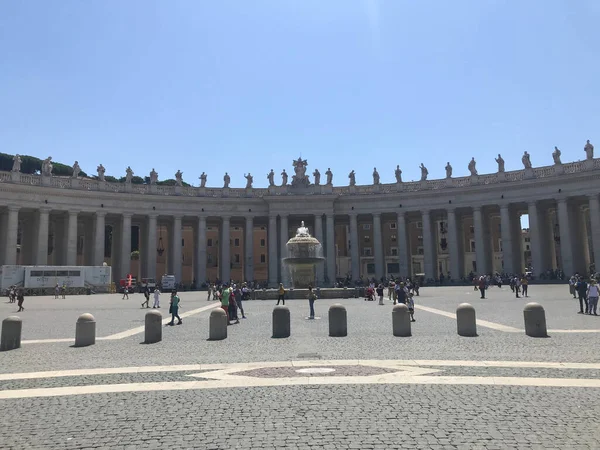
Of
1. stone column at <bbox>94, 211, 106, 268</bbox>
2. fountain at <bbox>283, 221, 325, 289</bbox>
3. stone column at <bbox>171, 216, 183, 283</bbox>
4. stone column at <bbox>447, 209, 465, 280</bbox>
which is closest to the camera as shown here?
fountain at <bbox>283, 221, 325, 289</bbox>

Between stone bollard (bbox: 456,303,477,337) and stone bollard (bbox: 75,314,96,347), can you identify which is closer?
stone bollard (bbox: 75,314,96,347)

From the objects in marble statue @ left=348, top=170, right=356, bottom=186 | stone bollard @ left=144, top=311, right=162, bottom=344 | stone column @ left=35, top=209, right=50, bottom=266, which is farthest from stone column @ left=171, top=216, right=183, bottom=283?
stone bollard @ left=144, top=311, right=162, bottom=344

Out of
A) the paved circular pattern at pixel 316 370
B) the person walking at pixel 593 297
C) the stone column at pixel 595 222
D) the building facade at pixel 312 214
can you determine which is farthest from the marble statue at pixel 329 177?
the paved circular pattern at pixel 316 370

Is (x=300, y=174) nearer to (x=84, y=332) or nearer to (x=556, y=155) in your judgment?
(x=556, y=155)

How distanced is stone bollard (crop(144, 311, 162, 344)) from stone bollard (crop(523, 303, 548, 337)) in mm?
12298

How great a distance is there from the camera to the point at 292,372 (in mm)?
11211

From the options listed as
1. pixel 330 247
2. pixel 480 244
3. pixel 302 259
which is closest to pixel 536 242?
pixel 480 244

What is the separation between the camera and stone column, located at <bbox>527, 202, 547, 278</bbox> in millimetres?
62156

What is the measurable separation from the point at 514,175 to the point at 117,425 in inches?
2604

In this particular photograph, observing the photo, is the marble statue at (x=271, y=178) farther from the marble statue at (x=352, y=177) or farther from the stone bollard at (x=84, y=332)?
the stone bollard at (x=84, y=332)

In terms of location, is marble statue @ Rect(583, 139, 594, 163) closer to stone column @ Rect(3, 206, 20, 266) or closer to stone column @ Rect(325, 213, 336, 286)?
stone column @ Rect(325, 213, 336, 286)

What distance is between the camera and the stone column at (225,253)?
2766 inches

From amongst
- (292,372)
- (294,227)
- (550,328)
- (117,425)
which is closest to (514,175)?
(294,227)

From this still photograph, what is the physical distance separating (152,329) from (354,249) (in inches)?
2253
